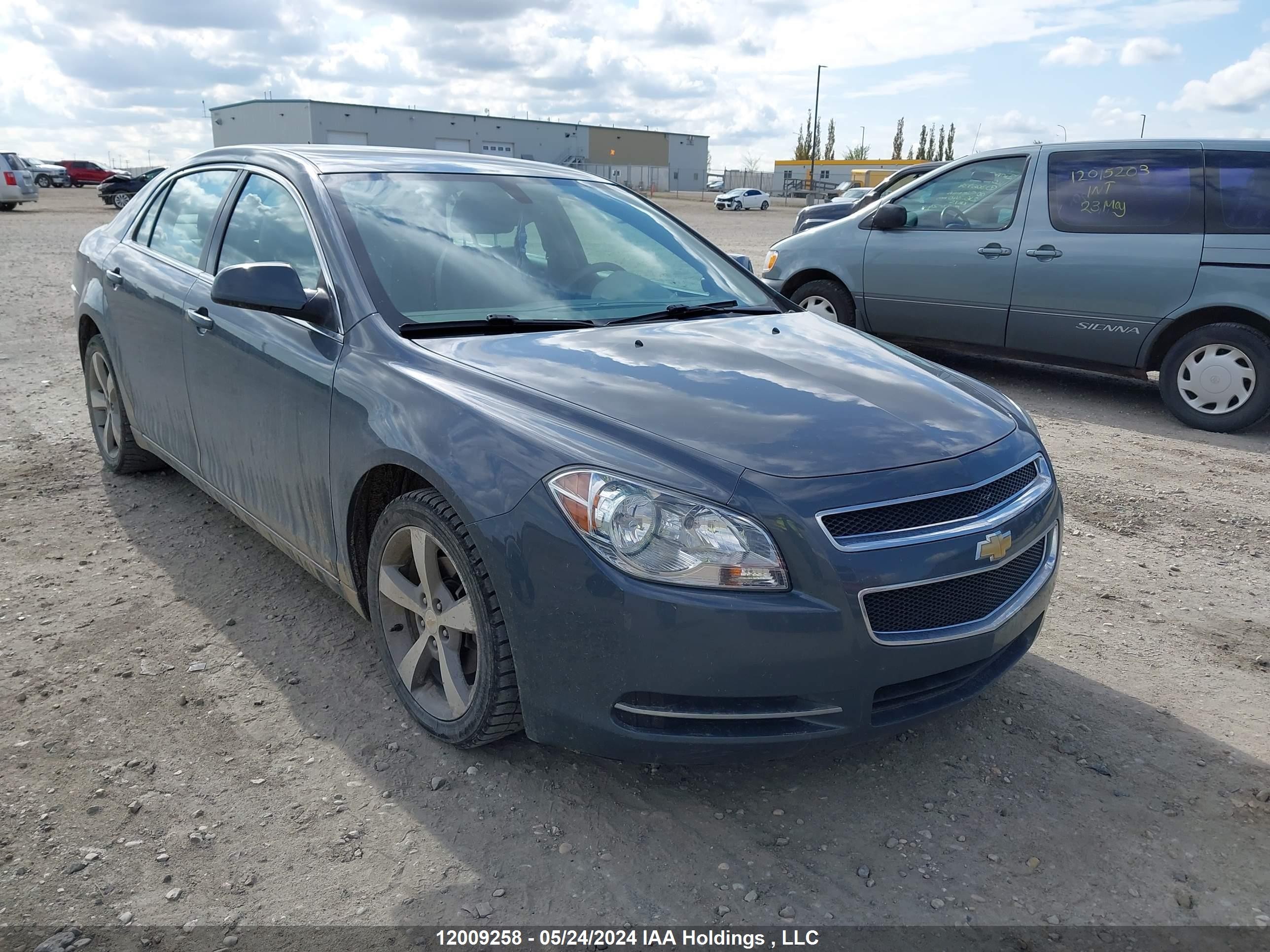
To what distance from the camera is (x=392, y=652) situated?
10.1ft

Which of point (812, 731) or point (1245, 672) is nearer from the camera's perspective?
point (812, 731)

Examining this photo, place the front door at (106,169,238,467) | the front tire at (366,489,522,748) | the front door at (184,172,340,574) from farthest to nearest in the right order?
the front door at (106,169,238,467), the front door at (184,172,340,574), the front tire at (366,489,522,748)

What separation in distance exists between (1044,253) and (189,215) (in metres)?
5.63

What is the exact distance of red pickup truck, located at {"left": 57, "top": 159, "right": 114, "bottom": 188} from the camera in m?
59.6

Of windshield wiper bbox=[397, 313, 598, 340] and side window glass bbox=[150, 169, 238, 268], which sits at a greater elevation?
side window glass bbox=[150, 169, 238, 268]

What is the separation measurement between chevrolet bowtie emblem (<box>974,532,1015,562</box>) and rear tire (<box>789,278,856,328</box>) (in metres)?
5.85

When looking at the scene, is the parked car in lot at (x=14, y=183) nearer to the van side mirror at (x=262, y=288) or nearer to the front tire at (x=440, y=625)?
the van side mirror at (x=262, y=288)

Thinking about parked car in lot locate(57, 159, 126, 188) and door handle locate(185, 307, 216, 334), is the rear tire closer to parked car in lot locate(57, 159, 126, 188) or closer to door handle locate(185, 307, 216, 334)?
door handle locate(185, 307, 216, 334)

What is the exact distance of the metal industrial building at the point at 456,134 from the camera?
231 feet

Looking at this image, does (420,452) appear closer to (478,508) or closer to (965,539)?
(478,508)

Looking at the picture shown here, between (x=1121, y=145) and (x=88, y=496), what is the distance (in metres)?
6.86

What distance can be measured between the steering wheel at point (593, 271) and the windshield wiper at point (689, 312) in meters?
0.25

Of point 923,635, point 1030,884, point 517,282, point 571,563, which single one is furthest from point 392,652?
point 1030,884

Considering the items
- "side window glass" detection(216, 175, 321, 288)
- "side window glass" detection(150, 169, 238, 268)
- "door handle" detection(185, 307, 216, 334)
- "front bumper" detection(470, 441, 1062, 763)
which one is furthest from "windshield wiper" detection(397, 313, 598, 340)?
"side window glass" detection(150, 169, 238, 268)
